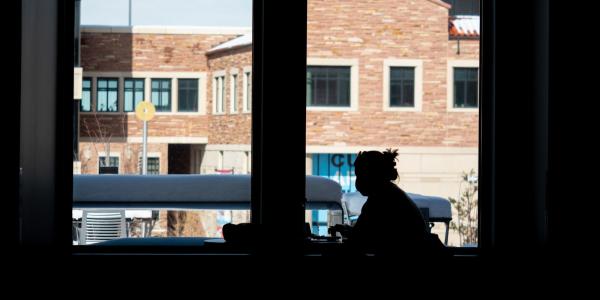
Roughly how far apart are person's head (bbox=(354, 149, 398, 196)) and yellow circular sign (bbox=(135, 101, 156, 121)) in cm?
148

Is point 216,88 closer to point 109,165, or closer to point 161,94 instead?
point 161,94

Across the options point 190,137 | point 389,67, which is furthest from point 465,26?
point 190,137

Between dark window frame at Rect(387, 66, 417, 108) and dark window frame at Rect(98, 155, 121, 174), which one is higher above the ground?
dark window frame at Rect(387, 66, 417, 108)

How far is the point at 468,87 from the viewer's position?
16.6ft

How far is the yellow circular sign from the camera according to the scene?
195 inches

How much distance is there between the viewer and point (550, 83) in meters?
4.66

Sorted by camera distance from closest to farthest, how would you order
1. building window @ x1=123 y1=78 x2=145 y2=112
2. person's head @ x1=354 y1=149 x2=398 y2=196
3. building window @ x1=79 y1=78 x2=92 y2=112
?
1. person's head @ x1=354 y1=149 x2=398 y2=196
2. building window @ x1=79 y1=78 x2=92 y2=112
3. building window @ x1=123 y1=78 x2=145 y2=112

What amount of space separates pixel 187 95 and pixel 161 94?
0.46 feet

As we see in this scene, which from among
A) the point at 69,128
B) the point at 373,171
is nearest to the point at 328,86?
the point at 373,171

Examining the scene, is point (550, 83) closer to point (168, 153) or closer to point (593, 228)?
point (593, 228)

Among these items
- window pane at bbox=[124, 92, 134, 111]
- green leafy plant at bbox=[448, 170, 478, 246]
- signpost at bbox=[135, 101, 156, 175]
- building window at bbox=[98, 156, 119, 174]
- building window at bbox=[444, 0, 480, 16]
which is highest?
building window at bbox=[444, 0, 480, 16]

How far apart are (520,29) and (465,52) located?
0.32 meters

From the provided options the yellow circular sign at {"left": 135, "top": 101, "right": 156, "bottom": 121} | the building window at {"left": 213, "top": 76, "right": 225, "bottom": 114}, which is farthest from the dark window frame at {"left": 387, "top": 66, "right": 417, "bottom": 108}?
the yellow circular sign at {"left": 135, "top": 101, "right": 156, "bottom": 121}

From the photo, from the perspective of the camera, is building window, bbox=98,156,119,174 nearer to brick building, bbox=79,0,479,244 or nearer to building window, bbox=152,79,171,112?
brick building, bbox=79,0,479,244
